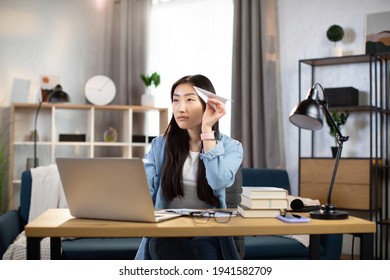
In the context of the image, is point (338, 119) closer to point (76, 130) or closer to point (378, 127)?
point (378, 127)

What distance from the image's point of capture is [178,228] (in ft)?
4.27

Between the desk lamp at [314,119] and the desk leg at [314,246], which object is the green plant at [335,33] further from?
the desk leg at [314,246]

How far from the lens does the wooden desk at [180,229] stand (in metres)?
1.30

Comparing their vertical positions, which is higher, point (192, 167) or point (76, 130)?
point (76, 130)

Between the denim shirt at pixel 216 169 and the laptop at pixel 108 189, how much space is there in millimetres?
224

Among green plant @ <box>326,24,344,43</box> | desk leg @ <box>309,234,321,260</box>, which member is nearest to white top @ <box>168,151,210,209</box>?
desk leg @ <box>309,234,321,260</box>

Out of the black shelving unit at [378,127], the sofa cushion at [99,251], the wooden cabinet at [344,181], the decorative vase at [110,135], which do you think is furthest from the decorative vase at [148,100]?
the sofa cushion at [99,251]

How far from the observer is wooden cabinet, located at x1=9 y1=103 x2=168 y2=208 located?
12.5ft

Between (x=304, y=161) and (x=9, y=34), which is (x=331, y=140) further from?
(x=9, y=34)

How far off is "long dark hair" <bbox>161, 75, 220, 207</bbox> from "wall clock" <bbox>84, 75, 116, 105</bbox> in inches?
85.4

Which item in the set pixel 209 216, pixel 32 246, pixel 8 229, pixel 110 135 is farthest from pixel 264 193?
pixel 110 135

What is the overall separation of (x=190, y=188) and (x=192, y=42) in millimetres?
2346

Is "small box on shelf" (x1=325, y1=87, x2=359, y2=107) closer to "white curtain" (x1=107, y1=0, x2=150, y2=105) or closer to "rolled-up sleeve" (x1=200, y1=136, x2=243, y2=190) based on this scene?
"white curtain" (x1=107, y1=0, x2=150, y2=105)
